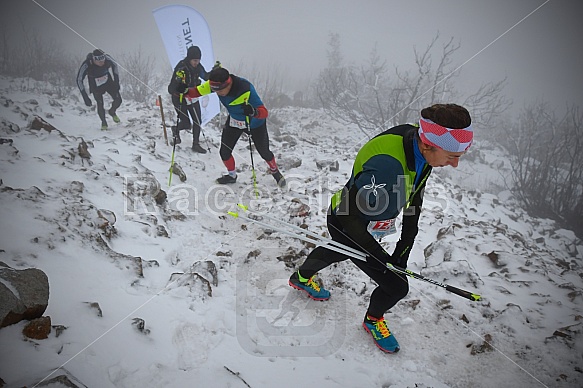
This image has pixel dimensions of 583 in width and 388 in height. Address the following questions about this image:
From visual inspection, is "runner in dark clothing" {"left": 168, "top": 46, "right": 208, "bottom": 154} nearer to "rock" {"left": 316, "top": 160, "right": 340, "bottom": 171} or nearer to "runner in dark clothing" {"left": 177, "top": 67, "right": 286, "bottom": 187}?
"runner in dark clothing" {"left": 177, "top": 67, "right": 286, "bottom": 187}

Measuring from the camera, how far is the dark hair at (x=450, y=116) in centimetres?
202

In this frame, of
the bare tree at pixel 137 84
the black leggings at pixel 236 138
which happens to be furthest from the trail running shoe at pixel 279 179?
the bare tree at pixel 137 84

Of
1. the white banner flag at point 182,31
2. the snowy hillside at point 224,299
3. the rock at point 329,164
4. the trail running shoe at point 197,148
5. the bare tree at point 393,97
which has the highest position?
the bare tree at point 393,97

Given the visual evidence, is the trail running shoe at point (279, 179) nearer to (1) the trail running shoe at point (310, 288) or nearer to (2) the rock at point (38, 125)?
(1) the trail running shoe at point (310, 288)

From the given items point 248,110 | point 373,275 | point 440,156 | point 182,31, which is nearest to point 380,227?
point 373,275

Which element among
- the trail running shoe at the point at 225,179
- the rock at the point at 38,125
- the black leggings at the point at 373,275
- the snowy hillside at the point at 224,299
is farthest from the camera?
the trail running shoe at the point at 225,179

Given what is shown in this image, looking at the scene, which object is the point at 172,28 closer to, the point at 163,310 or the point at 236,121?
the point at 236,121

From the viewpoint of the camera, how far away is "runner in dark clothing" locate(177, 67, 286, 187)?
17.2ft

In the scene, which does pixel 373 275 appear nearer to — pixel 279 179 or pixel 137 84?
pixel 279 179

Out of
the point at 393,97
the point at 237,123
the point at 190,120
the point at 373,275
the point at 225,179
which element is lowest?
the point at 225,179

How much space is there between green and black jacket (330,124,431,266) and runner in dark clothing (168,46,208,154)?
5856 millimetres

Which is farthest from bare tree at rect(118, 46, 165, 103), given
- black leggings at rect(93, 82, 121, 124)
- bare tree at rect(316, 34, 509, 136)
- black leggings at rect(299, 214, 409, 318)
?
black leggings at rect(299, 214, 409, 318)

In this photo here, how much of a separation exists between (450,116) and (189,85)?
23.5ft

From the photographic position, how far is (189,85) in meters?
7.50
